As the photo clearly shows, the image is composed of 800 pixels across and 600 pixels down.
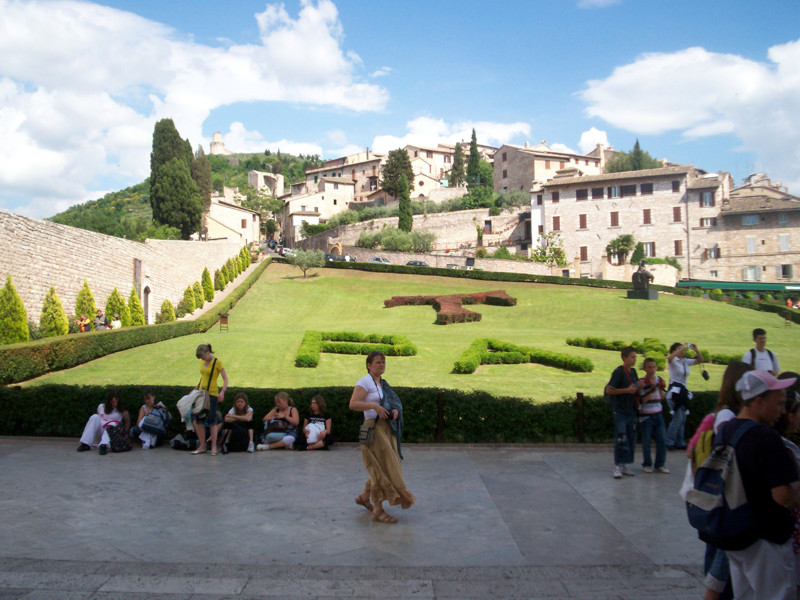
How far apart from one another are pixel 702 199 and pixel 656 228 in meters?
5.12

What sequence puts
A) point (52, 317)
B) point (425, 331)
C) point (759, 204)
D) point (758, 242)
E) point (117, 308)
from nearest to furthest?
point (52, 317) → point (117, 308) → point (425, 331) → point (758, 242) → point (759, 204)

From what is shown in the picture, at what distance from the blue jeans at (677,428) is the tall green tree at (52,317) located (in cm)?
2066

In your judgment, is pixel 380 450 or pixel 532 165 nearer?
pixel 380 450

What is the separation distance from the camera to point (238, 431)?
31.7 feet

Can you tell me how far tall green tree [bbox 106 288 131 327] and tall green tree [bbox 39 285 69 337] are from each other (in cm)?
424

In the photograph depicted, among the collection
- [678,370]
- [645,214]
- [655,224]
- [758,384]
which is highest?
[645,214]

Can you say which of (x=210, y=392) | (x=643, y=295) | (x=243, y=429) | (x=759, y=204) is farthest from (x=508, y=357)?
(x=759, y=204)

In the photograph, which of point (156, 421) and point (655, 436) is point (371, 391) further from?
point (156, 421)

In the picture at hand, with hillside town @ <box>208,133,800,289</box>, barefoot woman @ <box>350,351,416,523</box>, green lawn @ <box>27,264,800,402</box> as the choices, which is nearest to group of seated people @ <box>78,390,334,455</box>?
barefoot woman @ <box>350,351,416,523</box>

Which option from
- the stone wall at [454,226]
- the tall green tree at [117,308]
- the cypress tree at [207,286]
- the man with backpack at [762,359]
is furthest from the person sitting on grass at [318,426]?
the stone wall at [454,226]

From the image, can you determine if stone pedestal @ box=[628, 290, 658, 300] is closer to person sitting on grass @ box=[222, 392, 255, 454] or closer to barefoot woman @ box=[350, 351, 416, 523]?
person sitting on grass @ box=[222, 392, 255, 454]

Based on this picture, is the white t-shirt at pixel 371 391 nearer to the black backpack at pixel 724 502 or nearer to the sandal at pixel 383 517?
the sandal at pixel 383 517

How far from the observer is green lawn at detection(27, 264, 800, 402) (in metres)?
18.1

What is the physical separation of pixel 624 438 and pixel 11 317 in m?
19.2
